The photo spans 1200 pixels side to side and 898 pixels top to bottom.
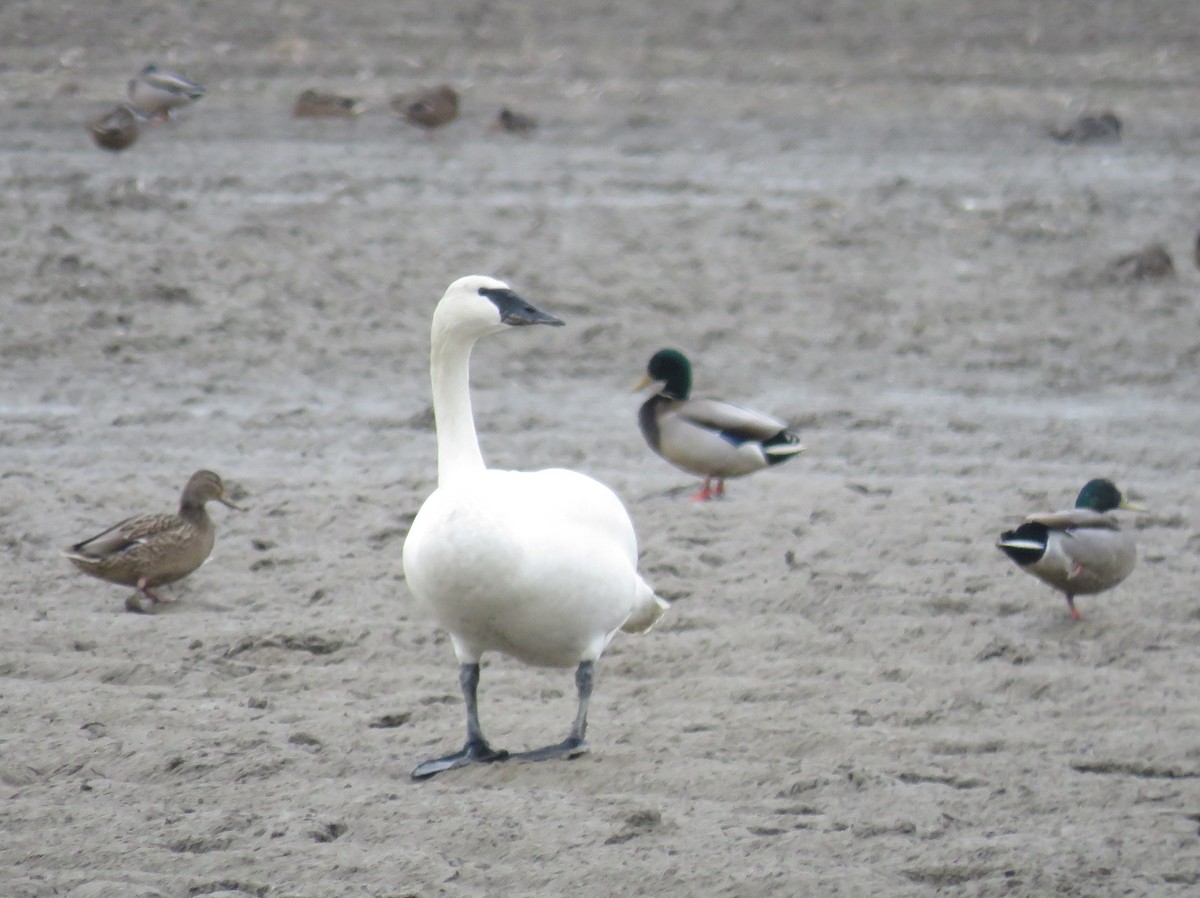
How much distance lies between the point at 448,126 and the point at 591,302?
5577mm

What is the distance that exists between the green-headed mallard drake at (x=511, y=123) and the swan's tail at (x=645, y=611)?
10.7 meters

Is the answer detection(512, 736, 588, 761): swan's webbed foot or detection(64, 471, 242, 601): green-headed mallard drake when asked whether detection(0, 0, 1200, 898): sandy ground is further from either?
detection(64, 471, 242, 601): green-headed mallard drake

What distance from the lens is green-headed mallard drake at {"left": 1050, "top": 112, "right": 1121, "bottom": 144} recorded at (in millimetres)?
15812

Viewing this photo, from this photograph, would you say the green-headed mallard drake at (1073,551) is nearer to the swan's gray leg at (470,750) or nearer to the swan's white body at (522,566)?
the swan's white body at (522,566)

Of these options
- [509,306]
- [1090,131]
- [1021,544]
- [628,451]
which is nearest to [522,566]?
[509,306]

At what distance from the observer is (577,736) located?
5.22 meters

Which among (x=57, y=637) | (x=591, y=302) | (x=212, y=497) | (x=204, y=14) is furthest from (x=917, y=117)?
(x=57, y=637)

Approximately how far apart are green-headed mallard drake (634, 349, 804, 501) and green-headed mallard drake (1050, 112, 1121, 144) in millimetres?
8252

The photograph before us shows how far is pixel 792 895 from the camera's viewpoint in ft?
13.9

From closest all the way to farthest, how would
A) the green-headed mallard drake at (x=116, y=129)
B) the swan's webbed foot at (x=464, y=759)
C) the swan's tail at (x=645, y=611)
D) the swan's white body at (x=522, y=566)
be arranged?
the swan's white body at (x=522, y=566) → the swan's webbed foot at (x=464, y=759) → the swan's tail at (x=645, y=611) → the green-headed mallard drake at (x=116, y=129)

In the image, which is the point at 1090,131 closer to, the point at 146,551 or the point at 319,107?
the point at 319,107

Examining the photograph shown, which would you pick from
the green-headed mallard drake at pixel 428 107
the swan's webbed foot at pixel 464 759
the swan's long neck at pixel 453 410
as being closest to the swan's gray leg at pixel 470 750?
the swan's webbed foot at pixel 464 759

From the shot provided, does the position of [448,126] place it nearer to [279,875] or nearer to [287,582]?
[287,582]

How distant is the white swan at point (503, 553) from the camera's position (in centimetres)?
494
